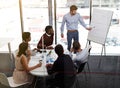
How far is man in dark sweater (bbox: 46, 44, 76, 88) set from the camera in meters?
3.19

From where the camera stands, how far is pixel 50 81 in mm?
3398

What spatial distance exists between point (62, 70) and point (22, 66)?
0.63 metres

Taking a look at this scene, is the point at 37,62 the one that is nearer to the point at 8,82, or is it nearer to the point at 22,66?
the point at 22,66

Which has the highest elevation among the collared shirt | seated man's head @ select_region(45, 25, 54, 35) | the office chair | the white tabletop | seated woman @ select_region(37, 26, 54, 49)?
the collared shirt

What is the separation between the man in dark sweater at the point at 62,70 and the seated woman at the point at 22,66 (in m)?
0.33

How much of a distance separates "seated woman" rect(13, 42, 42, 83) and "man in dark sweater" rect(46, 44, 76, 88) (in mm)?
326

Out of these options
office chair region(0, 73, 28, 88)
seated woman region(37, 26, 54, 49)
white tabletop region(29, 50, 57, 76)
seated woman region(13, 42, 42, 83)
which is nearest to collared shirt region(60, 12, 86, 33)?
seated woman region(37, 26, 54, 49)

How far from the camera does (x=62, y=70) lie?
3.22 m

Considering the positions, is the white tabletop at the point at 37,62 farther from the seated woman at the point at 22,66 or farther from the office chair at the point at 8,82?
the office chair at the point at 8,82

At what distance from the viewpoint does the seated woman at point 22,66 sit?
336 cm

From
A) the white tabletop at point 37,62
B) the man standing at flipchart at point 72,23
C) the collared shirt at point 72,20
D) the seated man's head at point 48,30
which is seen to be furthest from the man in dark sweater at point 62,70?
the collared shirt at point 72,20

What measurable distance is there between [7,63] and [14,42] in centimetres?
90

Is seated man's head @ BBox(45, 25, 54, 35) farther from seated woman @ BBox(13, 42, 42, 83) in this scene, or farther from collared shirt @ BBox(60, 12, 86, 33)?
seated woman @ BBox(13, 42, 42, 83)

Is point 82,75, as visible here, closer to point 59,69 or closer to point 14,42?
point 59,69
